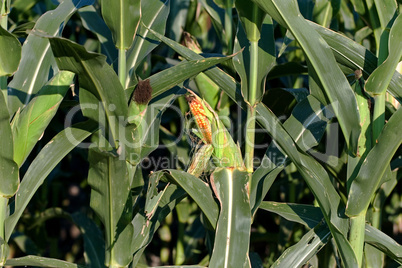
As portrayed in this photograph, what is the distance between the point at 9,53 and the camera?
4.12 ft

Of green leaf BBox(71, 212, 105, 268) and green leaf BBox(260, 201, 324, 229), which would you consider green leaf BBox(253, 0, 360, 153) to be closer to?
green leaf BBox(260, 201, 324, 229)

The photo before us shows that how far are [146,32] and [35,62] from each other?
33 cm

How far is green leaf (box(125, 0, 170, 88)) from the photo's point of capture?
1.50 meters

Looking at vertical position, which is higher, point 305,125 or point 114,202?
point 305,125

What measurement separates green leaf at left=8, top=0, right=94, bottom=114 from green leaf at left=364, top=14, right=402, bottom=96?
2.68ft

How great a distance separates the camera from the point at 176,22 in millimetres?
2248

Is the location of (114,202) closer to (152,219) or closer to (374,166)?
(152,219)

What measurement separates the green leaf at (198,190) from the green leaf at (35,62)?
49 centimetres

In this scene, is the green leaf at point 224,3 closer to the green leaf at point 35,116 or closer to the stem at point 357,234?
the green leaf at point 35,116

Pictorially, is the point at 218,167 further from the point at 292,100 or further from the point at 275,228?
the point at 275,228

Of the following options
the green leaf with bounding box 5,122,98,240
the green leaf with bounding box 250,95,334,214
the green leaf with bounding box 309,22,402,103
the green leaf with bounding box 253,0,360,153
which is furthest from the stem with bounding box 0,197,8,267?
the green leaf with bounding box 309,22,402,103

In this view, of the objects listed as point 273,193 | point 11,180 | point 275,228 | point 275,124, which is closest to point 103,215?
point 11,180

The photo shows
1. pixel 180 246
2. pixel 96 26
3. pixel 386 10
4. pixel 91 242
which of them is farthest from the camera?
pixel 180 246

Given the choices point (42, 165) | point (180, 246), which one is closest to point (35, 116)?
point (42, 165)
